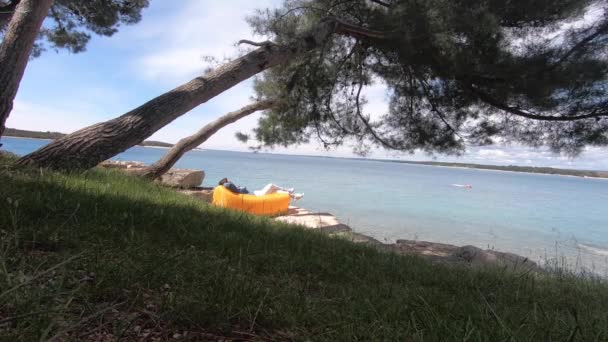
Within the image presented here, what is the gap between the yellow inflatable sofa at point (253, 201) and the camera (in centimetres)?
798

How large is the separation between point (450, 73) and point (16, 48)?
17.8 feet

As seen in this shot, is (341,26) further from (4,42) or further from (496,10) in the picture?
(4,42)

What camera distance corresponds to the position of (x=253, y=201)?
8633mm

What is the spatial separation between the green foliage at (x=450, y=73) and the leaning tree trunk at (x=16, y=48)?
302 centimetres

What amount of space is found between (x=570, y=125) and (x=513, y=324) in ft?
16.6

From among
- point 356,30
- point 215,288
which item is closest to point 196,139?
point 356,30

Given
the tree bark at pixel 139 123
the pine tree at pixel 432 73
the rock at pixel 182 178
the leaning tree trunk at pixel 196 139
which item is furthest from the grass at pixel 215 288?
the rock at pixel 182 178

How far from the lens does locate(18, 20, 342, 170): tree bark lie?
3.82 m

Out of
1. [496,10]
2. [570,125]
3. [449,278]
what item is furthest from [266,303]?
[570,125]

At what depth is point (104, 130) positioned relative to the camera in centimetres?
397

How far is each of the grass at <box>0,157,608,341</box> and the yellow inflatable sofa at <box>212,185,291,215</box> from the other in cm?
504

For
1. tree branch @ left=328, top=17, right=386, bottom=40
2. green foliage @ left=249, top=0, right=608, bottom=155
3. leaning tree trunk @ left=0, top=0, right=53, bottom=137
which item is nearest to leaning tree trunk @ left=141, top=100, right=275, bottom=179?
green foliage @ left=249, top=0, right=608, bottom=155

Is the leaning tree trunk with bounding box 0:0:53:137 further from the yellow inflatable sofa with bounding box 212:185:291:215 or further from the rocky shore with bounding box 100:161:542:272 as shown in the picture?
the yellow inflatable sofa with bounding box 212:185:291:215

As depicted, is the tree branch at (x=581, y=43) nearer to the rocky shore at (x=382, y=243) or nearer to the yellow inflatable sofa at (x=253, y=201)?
the rocky shore at (x=382, y=243)
